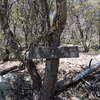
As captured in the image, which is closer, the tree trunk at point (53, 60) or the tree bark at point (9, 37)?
the tree trunk at point (53, 60)

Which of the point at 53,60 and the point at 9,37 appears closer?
the point at 53,60

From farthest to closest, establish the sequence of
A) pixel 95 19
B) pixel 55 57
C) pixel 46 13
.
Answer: pixel 95 19
pixel 46 13
pixel 55 57

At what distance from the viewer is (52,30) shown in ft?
14.9

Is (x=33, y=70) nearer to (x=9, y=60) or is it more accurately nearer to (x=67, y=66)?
(x=67, y=66)

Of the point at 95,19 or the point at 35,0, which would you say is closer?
the point at 35,0

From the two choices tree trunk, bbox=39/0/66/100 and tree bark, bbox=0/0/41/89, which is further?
tree bark, bbox=0/0/41/89

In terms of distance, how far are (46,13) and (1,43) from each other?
80.3 inches

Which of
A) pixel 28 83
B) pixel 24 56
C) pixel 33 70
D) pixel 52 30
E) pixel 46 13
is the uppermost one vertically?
pixel 46 13

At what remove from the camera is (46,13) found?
4.80m

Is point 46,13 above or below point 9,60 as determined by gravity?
above

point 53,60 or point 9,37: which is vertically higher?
point 9,37

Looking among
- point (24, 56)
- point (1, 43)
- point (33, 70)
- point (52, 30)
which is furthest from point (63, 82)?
point (1, 43)

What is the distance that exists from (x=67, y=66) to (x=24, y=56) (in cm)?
224

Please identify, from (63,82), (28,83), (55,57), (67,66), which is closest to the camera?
(55,57)
